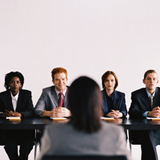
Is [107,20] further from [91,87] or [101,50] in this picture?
[91,87]

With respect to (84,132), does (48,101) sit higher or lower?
higher

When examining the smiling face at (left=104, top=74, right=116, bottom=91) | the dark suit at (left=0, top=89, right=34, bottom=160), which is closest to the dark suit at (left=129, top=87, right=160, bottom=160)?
the smiling face at (left=104, top=74, right=116, bottom=91)

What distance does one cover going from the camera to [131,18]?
19.8ft

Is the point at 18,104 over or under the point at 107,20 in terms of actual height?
under

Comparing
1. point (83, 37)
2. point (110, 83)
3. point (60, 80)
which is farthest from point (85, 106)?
point (83, 37)

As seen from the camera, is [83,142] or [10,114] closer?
[83,142]

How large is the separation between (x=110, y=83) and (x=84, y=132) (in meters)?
2.66

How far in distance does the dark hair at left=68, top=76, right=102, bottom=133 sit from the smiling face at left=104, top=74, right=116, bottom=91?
257 cm

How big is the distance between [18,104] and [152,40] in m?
3.18

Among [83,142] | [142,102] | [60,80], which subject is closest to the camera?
[83,142]

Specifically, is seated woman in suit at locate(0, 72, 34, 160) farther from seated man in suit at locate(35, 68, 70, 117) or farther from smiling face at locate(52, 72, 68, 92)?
smiling face at locate(52, 72, 68, 92)

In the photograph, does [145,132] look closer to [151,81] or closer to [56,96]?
[151,81]

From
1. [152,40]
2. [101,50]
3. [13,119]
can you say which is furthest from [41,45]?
[13,119]

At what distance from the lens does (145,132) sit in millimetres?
3754
